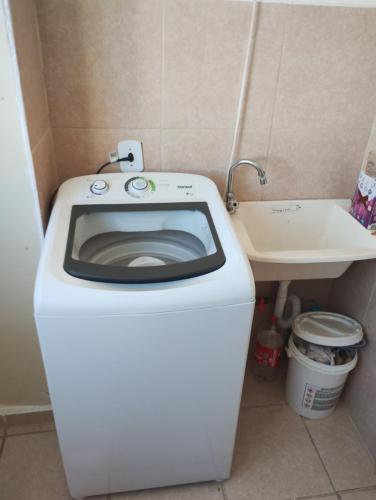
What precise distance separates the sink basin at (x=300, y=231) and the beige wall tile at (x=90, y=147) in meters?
0.39

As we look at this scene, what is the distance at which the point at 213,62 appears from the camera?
4.07 ft

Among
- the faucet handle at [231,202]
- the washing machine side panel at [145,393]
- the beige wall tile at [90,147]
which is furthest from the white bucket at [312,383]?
the beige wall tile at [90,147]

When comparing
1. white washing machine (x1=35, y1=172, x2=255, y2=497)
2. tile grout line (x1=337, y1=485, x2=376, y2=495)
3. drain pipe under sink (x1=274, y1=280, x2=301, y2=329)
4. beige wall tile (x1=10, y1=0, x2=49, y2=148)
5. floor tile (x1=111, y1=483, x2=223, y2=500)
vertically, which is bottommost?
floor tile (x1=111, y1=483, x2=223, y2=500)

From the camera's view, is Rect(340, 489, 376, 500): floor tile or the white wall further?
Rect(340, 489, 376, 500): floor tile

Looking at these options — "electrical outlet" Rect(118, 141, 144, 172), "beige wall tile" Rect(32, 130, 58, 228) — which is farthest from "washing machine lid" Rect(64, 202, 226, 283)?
"electrical outlet" Rect(118, 141, 144, 172)

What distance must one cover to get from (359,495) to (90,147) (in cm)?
153

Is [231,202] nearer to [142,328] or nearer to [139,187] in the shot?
[139,187]

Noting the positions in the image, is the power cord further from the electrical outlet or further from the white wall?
the white wall

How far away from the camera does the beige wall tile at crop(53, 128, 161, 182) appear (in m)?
1.30

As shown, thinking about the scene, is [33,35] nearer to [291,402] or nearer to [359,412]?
[291,402]

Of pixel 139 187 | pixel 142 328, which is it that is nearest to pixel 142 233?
pixel 139 187

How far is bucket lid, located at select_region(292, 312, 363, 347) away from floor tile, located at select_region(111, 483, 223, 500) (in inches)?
24.6

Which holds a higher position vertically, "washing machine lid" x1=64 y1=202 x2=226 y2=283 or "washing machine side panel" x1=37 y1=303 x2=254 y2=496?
"washing machine lid" x1=64 y1=202 x2=226 y2=283

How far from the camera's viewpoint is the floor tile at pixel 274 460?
135 centimetres
